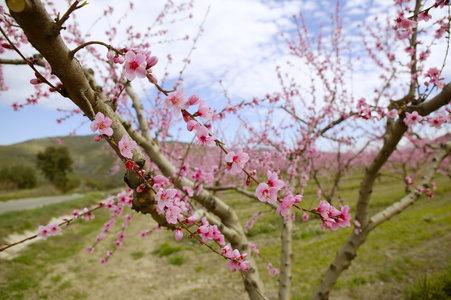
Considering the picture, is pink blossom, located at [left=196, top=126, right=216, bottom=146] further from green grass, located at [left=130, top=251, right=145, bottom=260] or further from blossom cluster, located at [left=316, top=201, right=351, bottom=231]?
green grass, located at [left=130, top=251, right=145, bottom=260]

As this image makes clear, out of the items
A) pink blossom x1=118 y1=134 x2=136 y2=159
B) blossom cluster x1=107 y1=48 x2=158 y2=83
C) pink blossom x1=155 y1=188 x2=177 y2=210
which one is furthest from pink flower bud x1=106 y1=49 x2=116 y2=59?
pink blossom x1=155 y1=188 x2=177 y2=210

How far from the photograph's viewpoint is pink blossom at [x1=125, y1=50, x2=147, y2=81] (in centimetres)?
93

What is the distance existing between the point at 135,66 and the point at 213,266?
7651 mm

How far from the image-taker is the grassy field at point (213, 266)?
18.9 feet

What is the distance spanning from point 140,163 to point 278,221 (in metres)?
11.2

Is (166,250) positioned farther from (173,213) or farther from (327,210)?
(327,210)

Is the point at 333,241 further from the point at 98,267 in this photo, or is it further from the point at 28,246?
the point at 28,246

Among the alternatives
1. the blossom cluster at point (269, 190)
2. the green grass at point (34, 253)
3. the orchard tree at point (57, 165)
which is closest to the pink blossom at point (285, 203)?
the blossom cluster at point (269, 190)

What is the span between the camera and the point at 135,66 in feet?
3.13

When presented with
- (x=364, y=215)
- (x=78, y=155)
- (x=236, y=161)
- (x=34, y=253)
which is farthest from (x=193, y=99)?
(x=78, y=155)

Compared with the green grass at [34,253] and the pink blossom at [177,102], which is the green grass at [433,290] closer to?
the pink blossom at [177,102]

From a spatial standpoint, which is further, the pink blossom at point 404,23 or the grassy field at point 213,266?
the grassy field at point 213,266

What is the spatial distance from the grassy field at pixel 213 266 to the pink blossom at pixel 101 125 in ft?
12.6

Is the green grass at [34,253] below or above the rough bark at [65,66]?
below
